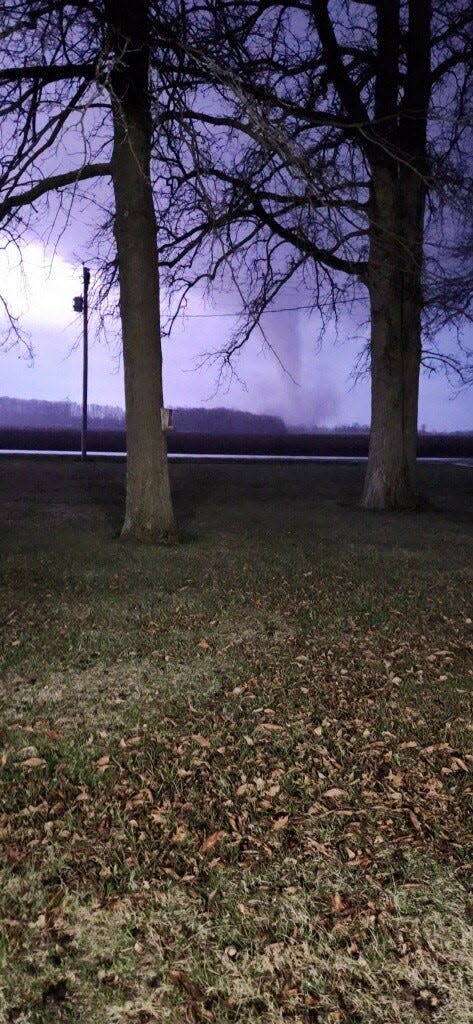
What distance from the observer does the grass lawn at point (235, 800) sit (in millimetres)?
2666

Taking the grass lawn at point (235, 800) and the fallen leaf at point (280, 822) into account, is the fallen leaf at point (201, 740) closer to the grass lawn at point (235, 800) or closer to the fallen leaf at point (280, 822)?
the grass lawn at point (235, 800)

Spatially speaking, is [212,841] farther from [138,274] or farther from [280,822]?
[138,274]

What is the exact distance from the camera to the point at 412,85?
578 inches

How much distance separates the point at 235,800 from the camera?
3.95 m

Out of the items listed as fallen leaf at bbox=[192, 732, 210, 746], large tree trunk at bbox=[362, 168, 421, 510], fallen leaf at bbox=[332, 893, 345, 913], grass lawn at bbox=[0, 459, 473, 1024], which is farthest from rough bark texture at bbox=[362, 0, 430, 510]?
fallen leaf at bbox=[332, 893, 345, 913]

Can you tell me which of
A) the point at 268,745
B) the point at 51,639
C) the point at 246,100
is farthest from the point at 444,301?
the point at 268,745

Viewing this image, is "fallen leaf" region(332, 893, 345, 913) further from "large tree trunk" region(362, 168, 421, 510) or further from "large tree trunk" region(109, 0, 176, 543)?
"large tree trunk" region(362, 168, 421, 510)

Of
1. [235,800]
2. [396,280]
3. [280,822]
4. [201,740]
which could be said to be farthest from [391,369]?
[280,822]

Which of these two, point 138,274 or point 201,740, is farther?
point 138,274

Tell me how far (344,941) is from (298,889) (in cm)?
36

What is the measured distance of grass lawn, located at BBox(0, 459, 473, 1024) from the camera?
267 centimetres

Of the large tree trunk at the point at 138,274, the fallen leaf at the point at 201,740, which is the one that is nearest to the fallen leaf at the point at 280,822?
the fallen leaf at the point at 201,740

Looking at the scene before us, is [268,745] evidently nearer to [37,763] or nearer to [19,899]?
[37,763]

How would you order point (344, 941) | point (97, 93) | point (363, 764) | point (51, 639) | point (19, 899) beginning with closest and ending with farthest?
point (344, 941) → point (19, 899) → point (363, 764) → point (51, 639) → point (97, 93)
